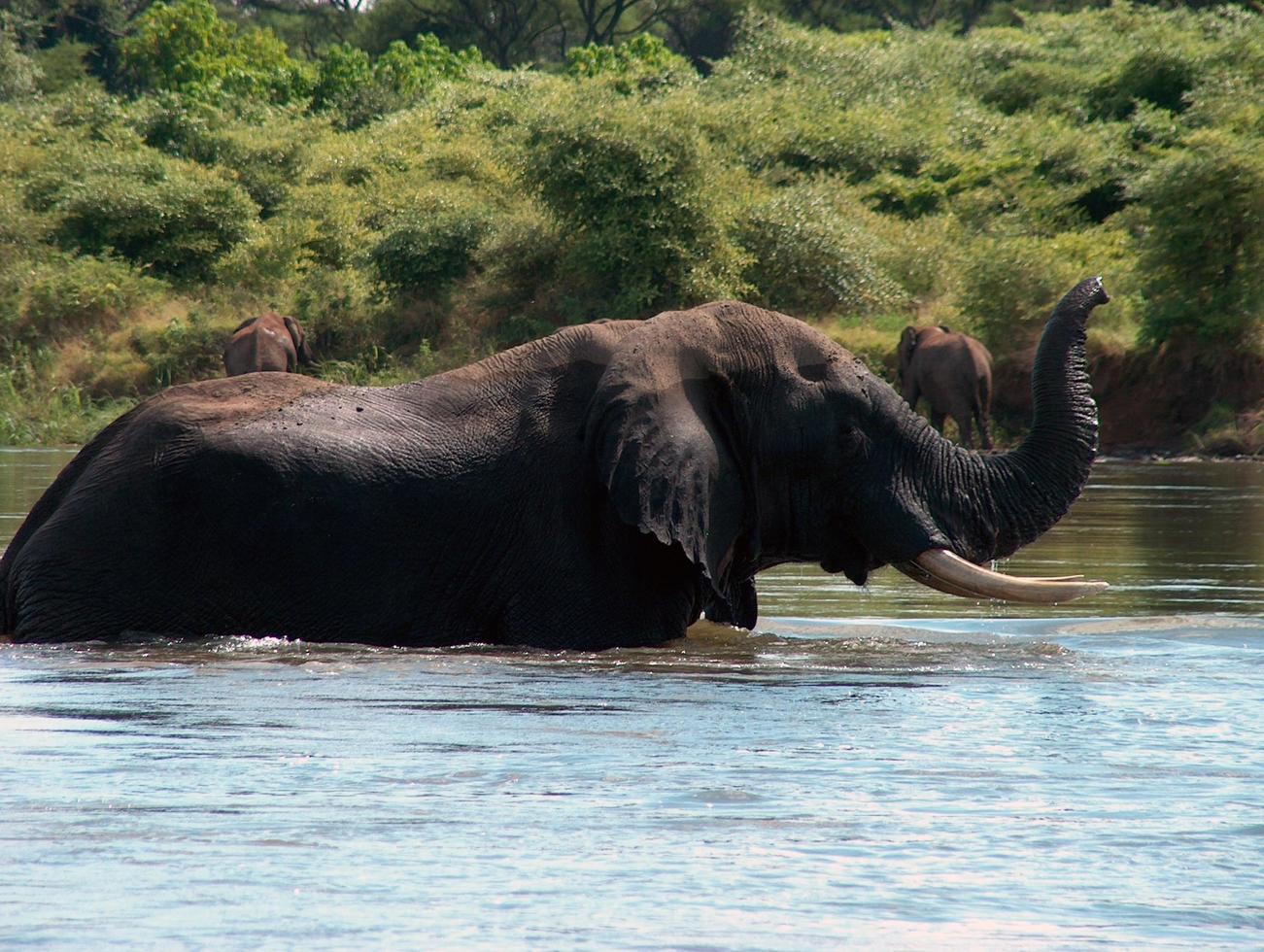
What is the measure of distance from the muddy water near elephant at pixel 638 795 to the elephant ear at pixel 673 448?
455mm

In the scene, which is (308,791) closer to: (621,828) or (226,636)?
(621,828)

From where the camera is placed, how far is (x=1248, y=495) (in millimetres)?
17141

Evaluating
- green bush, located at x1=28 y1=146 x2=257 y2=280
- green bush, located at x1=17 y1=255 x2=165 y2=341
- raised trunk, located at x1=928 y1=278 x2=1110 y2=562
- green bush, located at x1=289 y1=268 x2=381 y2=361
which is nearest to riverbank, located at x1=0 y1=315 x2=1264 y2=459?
green bush, located at x1=289 y1=268 x2=381 y2=361

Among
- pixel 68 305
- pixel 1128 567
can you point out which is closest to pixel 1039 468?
pixel 1128 567

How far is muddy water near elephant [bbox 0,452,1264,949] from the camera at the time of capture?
3.68 m

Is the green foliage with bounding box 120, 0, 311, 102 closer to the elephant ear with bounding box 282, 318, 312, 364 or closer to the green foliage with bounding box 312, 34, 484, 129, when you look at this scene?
the green foliage with bounding box 312, 34, 484, 129

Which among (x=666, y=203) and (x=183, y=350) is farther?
(x=183, y=350)

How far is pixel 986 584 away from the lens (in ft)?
23.6

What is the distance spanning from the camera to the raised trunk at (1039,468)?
7.42m

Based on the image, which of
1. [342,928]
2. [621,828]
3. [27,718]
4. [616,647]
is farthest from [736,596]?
[342,928]

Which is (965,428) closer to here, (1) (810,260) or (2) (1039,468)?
(1) (810,260)

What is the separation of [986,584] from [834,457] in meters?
0.70

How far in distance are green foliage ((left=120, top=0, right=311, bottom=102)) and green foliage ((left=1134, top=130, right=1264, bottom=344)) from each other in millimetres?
33174

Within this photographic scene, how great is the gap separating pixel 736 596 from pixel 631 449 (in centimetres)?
110
